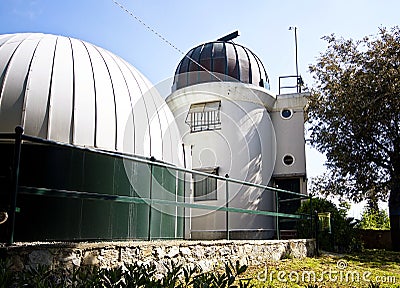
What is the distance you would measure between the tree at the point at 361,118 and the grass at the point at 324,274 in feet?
15.6

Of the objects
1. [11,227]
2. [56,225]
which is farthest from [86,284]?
[56,225]

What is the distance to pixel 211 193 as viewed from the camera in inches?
480

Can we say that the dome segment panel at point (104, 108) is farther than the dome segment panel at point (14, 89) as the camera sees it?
Yes

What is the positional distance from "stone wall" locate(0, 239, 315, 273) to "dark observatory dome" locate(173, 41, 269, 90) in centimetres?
805

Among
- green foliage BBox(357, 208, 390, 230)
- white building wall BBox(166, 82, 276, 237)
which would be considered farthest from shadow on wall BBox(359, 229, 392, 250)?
green foliage BBox(357, 208, 390, 230)

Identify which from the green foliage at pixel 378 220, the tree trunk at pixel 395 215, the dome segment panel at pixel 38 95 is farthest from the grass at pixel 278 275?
the green foliage at pixel 378 220

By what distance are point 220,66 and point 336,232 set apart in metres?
7.12

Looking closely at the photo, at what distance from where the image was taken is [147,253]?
451 cm

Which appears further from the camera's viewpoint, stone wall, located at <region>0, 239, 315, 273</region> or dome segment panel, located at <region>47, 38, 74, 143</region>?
dome segment panel, located at <region>47, 38, 74, 143</region>

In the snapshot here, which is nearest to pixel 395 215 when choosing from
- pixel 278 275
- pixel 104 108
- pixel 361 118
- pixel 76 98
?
pixel 361 118

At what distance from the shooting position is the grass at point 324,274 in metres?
5.14

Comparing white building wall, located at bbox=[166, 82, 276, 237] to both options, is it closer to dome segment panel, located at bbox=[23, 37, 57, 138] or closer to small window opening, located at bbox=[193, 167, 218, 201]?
small window opening, located at bbox=[193, 167, 218, 201]

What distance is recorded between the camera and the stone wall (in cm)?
332

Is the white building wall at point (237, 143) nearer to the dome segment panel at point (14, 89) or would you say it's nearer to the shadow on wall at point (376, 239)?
the shadow on wall at point (376, 239)
